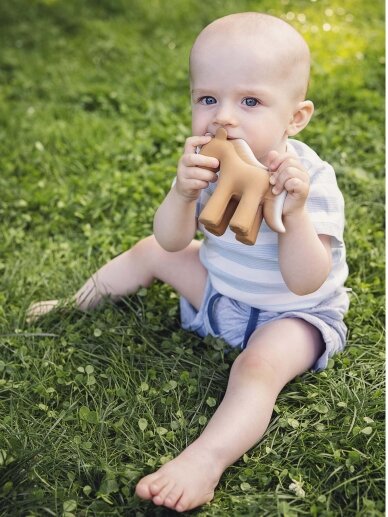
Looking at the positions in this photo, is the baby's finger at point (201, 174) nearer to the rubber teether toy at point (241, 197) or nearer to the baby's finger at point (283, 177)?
the rubber teether toy at point (241, 197)

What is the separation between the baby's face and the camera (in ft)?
6.98

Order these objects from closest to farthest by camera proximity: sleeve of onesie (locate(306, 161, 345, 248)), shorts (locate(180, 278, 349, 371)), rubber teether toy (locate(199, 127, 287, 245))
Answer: rubber teether toy (locate(199, 127, 287, 245)), sleeve of onesie (locate(306, 161, 345, 248)), shorts (locate(180, 278, 349, 371))

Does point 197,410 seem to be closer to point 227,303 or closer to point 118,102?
point 227,303

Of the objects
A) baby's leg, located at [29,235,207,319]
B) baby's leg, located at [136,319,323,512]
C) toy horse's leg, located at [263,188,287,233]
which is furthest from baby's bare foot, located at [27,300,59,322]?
toy horse's leg, located at [263,188,287,233]

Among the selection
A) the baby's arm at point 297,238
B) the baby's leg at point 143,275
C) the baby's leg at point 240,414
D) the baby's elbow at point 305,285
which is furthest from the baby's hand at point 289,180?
the baby's leg at point 143,275

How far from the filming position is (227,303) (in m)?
2.50

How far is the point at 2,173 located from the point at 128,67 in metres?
1.27

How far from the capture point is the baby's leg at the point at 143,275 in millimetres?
2625

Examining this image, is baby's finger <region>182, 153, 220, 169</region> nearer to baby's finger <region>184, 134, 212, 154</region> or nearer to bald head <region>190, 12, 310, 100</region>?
baby's finger <region>184, 134, 212, 154</region>

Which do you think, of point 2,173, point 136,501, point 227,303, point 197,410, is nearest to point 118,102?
point 2,173

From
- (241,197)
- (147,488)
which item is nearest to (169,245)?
(241,197)

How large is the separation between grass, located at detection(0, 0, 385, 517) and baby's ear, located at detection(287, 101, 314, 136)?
2.35 ft

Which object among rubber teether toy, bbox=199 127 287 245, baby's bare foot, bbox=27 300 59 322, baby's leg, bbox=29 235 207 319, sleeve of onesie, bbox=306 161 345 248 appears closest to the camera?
rubber teether toy, bbox=199 127 287 245

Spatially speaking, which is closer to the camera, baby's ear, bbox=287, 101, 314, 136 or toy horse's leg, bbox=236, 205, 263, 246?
toy horse's leg, bbox=236, 205, 263, 246
